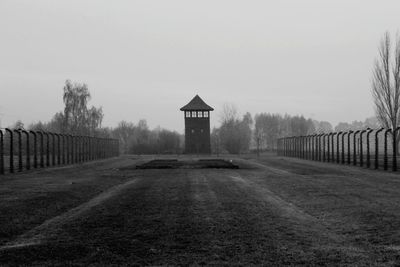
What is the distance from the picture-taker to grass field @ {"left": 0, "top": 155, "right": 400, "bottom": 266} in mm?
6008

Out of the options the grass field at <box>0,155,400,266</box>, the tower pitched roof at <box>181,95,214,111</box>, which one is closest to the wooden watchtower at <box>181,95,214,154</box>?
the tower pitched roof at <box>181,95,214,111</box>

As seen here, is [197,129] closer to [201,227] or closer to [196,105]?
[196,105]

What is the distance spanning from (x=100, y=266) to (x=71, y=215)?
4.30 meters

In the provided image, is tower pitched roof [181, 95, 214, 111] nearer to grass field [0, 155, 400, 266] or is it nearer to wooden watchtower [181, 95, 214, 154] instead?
wooden watchtower [181, 95, 214, 154]

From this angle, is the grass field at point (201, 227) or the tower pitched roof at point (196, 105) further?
the tower pitched roof at point (196, 105)

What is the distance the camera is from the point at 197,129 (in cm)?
6644

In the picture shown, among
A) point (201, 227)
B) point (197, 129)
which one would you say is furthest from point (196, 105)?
point (201, 227)

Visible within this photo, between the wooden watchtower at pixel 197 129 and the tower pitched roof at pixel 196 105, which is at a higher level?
the tower pitched roof at pixel 196 105

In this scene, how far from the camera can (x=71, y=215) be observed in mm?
9555

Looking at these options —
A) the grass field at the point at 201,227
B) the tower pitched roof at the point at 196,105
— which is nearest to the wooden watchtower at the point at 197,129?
the tower pitched roof at the point at 196,105

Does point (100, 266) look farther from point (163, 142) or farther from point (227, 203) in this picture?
point (163, 142)

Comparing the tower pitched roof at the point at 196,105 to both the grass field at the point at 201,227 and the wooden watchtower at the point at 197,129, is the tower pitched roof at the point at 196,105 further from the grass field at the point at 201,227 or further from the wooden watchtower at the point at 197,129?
the grass field at the point at 201,227

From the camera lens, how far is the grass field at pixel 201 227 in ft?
19.7

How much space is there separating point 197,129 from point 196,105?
4.53 metres
